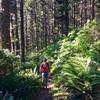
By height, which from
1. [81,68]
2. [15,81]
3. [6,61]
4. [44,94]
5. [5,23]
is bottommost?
[44,94]

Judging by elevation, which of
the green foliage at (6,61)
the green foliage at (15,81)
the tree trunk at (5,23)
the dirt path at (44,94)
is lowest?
the dirt path at (44,94)

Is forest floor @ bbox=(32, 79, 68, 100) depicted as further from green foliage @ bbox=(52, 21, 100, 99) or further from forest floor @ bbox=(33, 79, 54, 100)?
green foliage @ bbox=(52, 21, 100, 99)

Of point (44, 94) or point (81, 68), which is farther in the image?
point (44, 94)

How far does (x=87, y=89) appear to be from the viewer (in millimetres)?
13719

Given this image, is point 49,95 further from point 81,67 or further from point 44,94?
point 81,67

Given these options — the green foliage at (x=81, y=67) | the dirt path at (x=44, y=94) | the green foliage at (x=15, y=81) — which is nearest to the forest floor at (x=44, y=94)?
the dirt path at (x=44, y=94)

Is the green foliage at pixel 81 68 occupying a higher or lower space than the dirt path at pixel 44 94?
higher

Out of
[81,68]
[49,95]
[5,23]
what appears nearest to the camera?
[81,68]

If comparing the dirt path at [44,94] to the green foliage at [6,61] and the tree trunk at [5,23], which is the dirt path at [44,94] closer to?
the green foliage at [6,61]

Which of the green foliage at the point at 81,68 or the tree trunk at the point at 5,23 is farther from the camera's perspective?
the tree trunk at the point at 5,23

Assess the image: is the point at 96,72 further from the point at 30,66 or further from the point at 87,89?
the point at 30,66

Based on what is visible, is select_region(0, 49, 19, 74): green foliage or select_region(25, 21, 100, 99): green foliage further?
select_region(0, 49, 19, 74): green foliage

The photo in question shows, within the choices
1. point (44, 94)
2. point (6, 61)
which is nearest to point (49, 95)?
point (44, 94)

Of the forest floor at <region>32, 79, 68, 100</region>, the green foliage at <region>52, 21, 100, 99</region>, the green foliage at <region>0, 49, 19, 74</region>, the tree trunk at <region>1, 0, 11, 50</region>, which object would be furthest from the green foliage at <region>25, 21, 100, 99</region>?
the tree trunk at <region>1, 0, 11, 50</region>
